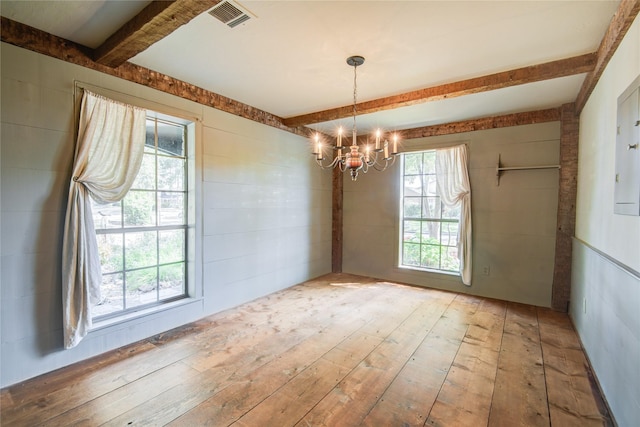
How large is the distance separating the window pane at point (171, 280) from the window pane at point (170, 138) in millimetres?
1262

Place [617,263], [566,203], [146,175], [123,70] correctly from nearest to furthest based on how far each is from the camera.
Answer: [617,263] < [123,70] < [146,175] < [566,203]

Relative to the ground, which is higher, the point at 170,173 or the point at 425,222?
the point at 170,173

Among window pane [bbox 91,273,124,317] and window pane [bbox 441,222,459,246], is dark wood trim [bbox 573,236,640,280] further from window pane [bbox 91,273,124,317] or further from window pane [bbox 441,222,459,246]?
window pane [bbox 91,273,124,317]

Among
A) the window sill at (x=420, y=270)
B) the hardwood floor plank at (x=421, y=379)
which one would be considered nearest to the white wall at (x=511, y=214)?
the window sill at (x=420, y=270)

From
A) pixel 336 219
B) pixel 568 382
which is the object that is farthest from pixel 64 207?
pixel 568 382

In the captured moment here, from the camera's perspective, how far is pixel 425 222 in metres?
4.73

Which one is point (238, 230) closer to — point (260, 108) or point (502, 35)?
point (260, 108)

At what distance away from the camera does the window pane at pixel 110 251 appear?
2.63m

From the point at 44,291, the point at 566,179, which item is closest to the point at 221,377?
the point at 44,291

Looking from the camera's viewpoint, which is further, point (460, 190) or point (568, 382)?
point (460, 190)

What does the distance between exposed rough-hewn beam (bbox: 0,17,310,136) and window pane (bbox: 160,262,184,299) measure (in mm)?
1871

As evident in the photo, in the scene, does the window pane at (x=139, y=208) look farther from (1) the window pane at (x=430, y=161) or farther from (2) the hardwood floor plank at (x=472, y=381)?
(1) the window pane at (x=430, y=161)

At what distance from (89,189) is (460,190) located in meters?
4.40

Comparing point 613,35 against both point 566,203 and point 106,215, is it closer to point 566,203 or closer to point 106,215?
point 566,203
